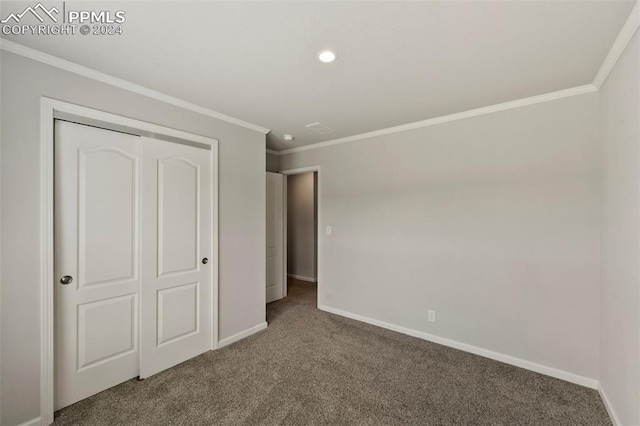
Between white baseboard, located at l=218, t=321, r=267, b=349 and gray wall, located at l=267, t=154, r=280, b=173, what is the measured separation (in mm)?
2400

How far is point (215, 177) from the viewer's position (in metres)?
2.83

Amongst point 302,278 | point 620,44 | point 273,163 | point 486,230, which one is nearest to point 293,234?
point 302,278

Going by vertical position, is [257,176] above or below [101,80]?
below

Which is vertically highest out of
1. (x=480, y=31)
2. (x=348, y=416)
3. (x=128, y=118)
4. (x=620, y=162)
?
(x=480, y=31)

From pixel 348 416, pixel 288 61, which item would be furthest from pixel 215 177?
pixel 348 416

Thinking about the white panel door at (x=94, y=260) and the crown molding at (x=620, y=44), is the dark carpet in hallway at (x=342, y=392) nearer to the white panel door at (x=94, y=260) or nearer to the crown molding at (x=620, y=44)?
the white panel door at (x=94, y=260)

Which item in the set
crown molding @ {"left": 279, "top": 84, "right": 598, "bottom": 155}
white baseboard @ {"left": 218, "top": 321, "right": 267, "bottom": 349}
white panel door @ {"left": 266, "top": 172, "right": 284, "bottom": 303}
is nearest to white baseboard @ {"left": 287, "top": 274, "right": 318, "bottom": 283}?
white panel door @ {"left": 266, "top": 172, "right": 284, "bottom": 303}

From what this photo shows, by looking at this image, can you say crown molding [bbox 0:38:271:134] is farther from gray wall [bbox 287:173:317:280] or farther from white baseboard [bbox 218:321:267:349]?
gray wall [bbox 287:173:317:280]

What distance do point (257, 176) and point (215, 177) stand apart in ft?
1.93

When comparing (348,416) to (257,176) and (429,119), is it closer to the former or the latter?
(257,176)

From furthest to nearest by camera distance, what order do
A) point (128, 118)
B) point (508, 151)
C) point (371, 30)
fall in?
point (508, 151) → point (128, 118) → point (371, 30)

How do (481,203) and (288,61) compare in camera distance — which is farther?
(481,203)

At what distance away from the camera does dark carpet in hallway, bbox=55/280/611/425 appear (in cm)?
190

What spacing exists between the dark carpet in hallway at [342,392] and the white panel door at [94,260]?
25 cm
